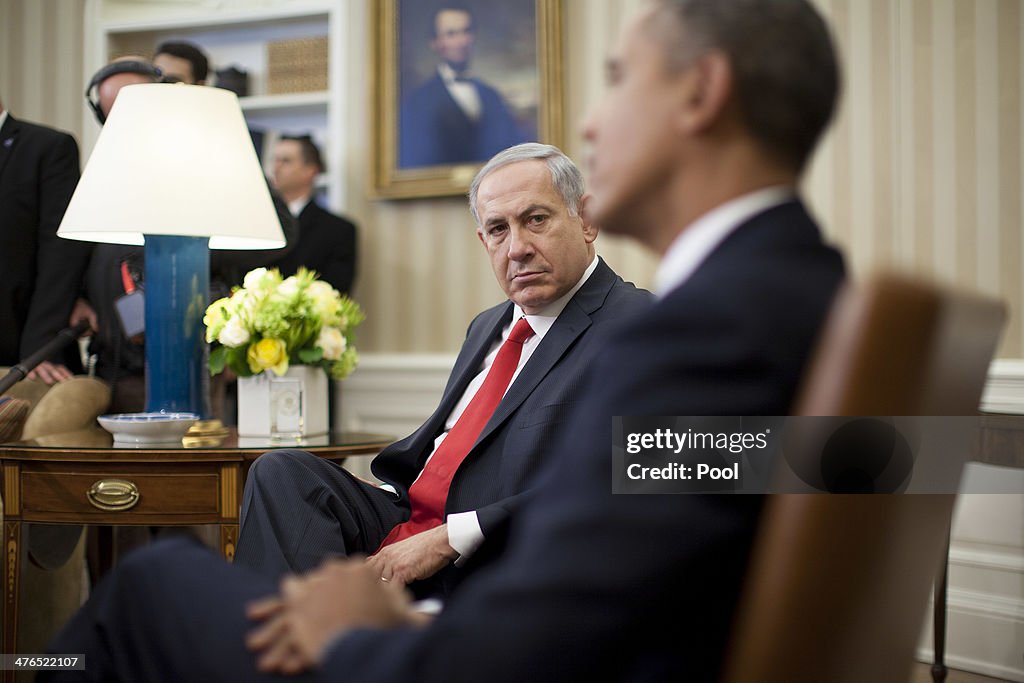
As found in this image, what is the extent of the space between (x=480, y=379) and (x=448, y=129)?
2.29 meters

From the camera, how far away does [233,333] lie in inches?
101

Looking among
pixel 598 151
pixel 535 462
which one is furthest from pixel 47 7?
pixel 598 151

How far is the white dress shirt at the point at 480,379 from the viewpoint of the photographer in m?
1.88

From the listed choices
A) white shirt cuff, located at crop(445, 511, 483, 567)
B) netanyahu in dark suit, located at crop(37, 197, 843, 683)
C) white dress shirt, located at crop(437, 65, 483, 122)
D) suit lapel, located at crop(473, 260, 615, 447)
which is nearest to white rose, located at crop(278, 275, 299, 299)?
suit lapel, located at crop(473, 260, 615, 447)

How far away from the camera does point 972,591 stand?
3324mm

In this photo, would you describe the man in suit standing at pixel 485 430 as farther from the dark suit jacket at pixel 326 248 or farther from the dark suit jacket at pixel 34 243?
the dark suit jacket at pixel 326 248

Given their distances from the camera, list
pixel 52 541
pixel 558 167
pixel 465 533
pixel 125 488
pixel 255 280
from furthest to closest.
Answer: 1. pixel 52 541
2. pixel 255 280
3. pixel 125 488
4. pixel 558 167
5. pixel 465 533

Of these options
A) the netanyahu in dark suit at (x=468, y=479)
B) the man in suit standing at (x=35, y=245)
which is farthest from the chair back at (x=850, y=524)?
the man in suit standing at (x=35, y=245)

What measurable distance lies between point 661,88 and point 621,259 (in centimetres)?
306

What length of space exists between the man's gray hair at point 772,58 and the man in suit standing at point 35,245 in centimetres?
283

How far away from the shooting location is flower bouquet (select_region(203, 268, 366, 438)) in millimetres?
2592

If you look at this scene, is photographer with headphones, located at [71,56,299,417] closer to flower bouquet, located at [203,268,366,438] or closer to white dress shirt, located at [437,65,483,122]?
flower bouquet, located at [203,268,366,438]

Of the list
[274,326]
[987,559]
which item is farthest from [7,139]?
[987,559]

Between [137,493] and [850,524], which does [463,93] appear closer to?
[137,493]
